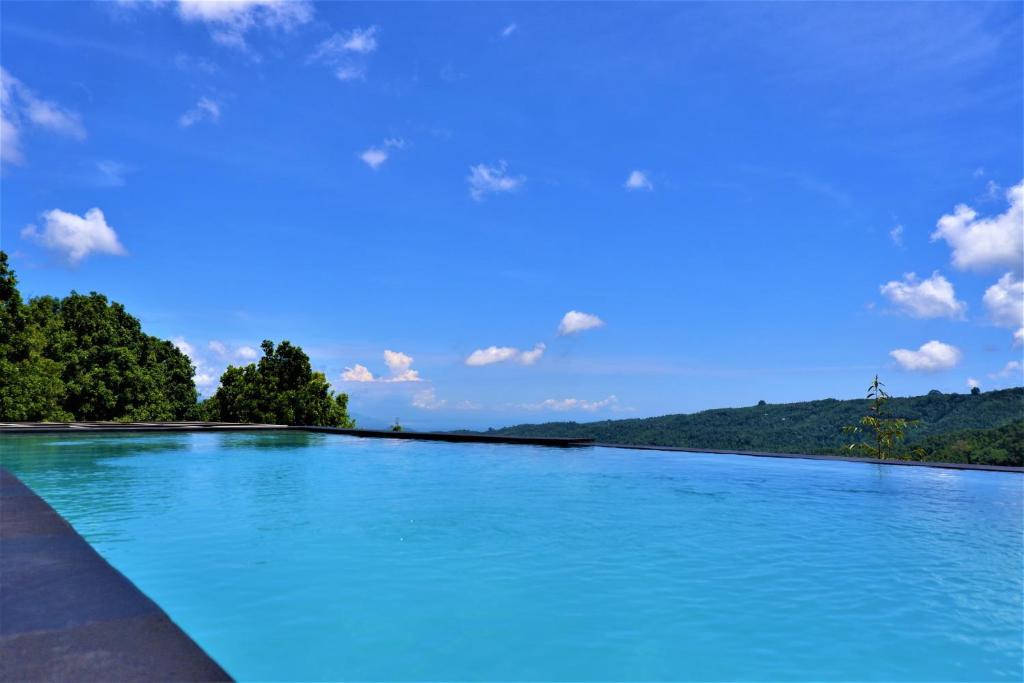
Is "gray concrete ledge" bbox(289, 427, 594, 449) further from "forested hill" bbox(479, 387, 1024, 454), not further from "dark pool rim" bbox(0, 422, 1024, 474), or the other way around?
"forested hill" bbox(479, 387, 1024, 454)

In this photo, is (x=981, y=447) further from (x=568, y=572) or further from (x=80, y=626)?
(x=80, y=626)

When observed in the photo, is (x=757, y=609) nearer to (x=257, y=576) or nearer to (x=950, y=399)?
(x=257, y=576)

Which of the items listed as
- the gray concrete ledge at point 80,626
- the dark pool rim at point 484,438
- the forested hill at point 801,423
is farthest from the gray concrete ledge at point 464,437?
the gray concrete ledge at point 80,626

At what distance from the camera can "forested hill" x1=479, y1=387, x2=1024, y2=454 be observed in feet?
98.6

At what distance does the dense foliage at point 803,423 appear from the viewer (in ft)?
98.3

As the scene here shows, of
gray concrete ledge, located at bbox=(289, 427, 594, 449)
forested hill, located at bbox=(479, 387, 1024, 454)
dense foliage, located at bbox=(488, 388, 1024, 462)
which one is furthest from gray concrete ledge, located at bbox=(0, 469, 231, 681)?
forested hill, located at bbox=(479, 387, 1024, 454)

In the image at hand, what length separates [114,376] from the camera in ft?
89.9

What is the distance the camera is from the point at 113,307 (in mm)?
29891

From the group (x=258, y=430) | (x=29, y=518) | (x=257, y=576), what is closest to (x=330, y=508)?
(x=257, y=576)

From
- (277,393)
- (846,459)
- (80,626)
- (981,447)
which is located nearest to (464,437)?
(846,459)

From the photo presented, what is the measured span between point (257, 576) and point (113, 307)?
30128 mm

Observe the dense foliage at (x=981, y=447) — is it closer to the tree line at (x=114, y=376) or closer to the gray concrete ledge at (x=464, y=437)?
the gray concrete ledge at (x=464, y=437)

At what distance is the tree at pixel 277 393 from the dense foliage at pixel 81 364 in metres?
3.20

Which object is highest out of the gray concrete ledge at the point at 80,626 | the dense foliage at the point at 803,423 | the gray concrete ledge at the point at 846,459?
the dense foliage at the point at 803,423
